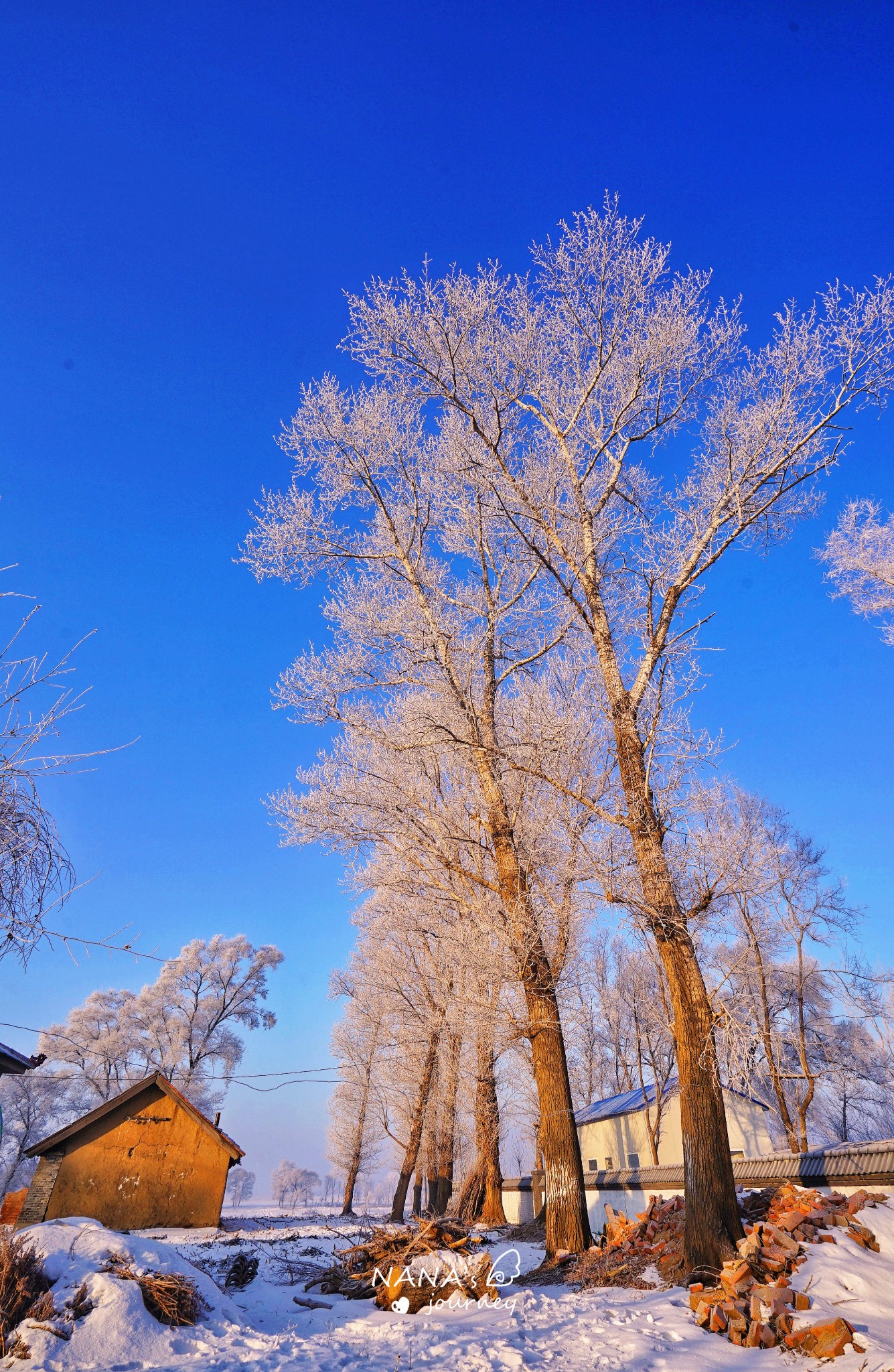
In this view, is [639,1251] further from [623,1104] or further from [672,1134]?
[623,1104]

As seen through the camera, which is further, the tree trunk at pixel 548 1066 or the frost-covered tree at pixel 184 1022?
the frost-covered tree at pixel 184 1022

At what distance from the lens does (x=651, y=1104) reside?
25391 millimetres

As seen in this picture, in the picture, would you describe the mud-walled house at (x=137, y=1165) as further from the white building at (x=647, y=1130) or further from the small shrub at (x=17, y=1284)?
the white building at (x=647, y=1130)

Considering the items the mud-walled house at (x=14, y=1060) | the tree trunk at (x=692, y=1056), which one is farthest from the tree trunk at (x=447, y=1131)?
the tree trunk at (x=692, y=1056)

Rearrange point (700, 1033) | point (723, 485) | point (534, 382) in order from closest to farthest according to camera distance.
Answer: point (700, 1033), point (723, 485), point (534, 382)

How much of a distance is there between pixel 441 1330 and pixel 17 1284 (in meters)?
3.12

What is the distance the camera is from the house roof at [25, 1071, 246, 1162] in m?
14.5

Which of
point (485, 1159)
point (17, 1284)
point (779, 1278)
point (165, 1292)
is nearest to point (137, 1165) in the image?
point (485, 1159)

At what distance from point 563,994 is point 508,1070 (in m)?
11.6

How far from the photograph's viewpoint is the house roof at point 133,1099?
14461mm

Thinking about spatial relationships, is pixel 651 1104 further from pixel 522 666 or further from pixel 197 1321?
pixel 197 1321

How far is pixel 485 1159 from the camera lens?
17719mm

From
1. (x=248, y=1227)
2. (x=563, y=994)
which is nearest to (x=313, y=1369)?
(x=563, y=994)

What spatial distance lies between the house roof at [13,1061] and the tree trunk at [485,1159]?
31.1ft
